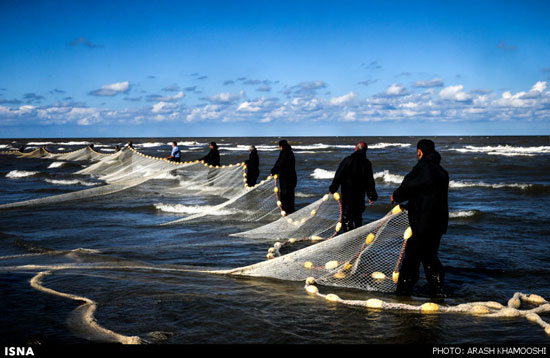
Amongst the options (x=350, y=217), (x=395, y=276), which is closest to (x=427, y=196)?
(x=395, y=276)

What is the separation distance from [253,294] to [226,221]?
5160 millimetres

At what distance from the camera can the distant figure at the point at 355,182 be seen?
6.60 metres

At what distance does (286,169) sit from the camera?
8.98 m

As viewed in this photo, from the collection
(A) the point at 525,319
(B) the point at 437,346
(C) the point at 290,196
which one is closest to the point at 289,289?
(B) the point at 437,346

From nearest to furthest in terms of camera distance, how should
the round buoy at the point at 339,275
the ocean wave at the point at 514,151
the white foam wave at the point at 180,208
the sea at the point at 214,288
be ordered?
1. the sea at the point at 214,288
2. the round buoy at the point at 339,275
3. the white foam wave at the point at 180,208
4. the ocean wave at the point at 514,151

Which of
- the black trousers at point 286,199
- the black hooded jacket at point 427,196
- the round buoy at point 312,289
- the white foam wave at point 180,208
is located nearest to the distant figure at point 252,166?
the white foam wave at point 180,208

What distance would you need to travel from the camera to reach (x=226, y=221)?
9.96 m

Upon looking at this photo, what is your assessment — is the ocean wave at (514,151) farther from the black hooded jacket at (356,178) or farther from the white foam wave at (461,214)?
the black hooded jacket at (356,178)

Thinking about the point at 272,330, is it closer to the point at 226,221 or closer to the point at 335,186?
the point at 335,186

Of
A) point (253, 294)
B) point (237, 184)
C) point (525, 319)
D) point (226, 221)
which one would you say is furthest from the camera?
point (237, 184)

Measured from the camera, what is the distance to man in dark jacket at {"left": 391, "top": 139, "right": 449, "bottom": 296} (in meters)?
4.37

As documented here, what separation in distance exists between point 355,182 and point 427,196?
89.3 inches

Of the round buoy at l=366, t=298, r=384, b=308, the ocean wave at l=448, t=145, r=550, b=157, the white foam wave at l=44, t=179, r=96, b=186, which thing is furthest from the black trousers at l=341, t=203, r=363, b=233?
the ocean wave at l=448, t=145, r=550, b=157

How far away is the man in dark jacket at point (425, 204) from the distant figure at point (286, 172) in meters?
4.46
